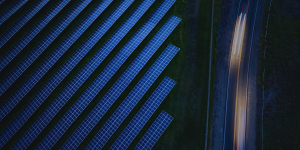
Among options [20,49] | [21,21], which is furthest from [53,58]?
[21,21]

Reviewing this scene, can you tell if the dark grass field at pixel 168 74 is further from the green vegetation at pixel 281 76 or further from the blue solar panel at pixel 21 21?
the green vegetation at pixel 281 76

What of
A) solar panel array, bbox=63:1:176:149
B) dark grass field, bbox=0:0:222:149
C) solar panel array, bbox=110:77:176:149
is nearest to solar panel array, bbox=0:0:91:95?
dark grass field, bbox=0:0:222:149

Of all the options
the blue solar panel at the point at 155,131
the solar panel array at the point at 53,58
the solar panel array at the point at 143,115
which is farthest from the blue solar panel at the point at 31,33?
the blue solar panel at the point at 155,131

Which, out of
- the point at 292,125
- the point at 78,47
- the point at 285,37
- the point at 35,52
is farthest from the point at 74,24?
the point at 292,125

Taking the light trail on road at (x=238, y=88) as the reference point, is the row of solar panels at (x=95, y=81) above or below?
below

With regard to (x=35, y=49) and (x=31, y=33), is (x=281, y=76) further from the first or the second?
(x=31, y=33)

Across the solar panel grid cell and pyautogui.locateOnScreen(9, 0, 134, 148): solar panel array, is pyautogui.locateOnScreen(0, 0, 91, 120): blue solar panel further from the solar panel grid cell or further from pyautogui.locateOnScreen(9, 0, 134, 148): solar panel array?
pyautogui.locateOnScreen(9, 0, 134, 148): solar panel array

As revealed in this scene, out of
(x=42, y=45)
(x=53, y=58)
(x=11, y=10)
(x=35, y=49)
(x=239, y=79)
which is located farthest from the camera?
(x=239, y=79)
